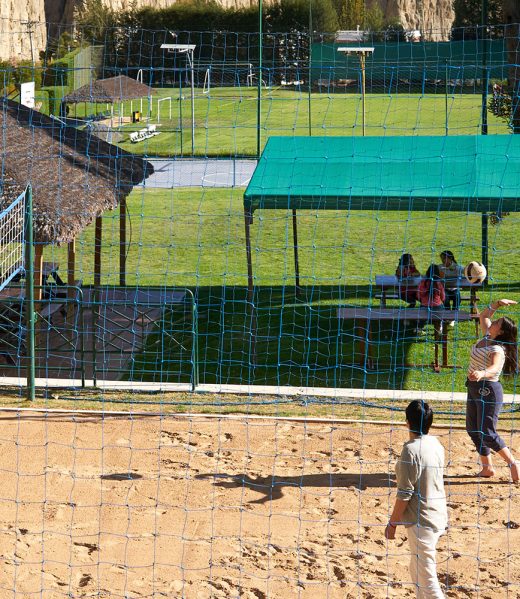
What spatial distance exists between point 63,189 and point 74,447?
4100 millimetres

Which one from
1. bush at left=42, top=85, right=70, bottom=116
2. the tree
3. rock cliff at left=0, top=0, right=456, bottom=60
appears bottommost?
bush at left=42, top=85, right=70, bottom=116

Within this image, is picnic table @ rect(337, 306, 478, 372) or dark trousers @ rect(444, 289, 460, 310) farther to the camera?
dark trousers @ rect(444, 289, 460, 310)

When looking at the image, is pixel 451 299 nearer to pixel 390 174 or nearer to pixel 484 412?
pixel 390 174

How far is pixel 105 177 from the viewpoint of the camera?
12875mm

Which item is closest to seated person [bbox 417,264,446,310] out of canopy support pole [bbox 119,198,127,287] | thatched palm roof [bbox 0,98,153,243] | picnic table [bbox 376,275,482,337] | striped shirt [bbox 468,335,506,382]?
picnic table [bbox 376,275,482,337]

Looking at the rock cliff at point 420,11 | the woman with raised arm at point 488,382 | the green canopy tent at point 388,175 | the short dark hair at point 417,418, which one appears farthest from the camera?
the rock cliff at point 420,11

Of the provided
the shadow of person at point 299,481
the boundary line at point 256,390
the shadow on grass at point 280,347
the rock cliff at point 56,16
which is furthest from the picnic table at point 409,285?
the rock cliff at point 56,16

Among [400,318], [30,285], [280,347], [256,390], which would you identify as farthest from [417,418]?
[280,347]

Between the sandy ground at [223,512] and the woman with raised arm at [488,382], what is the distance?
1.30 ft

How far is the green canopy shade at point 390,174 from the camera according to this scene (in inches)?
430

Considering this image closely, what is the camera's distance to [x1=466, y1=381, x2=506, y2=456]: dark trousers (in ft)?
24.5

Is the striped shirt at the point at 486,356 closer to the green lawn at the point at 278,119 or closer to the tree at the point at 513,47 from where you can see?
the tree at the point at 513,47

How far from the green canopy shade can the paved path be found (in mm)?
7977

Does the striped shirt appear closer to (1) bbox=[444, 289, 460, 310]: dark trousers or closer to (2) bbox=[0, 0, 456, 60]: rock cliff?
(1) bbox=[444, 289, 460, 310]: dark trousers
